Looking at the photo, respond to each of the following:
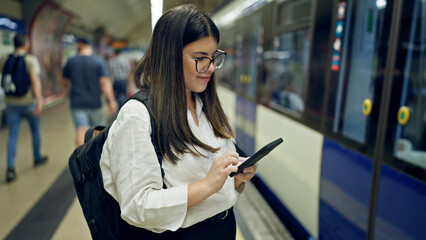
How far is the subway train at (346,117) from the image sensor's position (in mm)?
1891

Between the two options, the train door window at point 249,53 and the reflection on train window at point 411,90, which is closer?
the reflection on train window at point 411,90

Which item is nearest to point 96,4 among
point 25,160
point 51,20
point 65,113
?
point 51,20

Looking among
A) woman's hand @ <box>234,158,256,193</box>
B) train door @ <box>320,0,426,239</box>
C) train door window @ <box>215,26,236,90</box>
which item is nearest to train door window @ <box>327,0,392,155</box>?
train door @ <box>320,0,426,239</box>

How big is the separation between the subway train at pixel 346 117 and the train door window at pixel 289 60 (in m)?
0.01

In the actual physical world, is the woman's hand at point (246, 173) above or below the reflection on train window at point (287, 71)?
below

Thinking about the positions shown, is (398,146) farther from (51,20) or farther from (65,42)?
(65,42)

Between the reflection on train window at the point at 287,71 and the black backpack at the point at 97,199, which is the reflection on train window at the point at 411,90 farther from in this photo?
the black backpack at the point at 97,199

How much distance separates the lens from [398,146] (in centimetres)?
192

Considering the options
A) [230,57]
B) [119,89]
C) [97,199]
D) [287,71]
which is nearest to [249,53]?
[230,57]

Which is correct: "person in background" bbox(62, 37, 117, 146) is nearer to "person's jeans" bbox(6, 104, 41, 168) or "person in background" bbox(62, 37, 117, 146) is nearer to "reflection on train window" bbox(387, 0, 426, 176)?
"person's jeans" bbox(6, 104, 41, 168)

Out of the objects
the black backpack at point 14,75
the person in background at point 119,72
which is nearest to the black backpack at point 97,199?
the black backpack at point 14,75

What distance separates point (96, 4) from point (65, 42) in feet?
7.68

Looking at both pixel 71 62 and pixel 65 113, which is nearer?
pixel 71 62

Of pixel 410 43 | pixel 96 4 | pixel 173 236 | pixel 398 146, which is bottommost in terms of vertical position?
pixel 173 236
